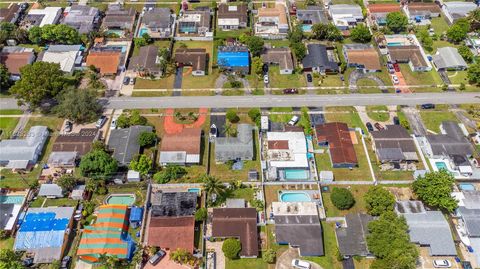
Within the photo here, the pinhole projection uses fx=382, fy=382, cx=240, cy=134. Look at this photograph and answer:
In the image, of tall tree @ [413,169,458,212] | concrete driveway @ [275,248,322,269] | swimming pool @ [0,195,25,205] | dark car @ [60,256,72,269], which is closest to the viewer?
dark car @ [60,256,72,269]

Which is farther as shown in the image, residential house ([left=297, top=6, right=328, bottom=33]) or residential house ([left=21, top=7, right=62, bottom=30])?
residential house ([left=297, top=6, right=328, bottom=33])

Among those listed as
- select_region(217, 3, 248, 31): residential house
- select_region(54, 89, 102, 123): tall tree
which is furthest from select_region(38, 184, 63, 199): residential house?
select_region(217, 3, 248, 31): residential house

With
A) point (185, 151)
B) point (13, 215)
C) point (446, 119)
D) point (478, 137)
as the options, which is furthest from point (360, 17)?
point (13, 215)

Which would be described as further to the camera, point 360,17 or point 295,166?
point 360,17

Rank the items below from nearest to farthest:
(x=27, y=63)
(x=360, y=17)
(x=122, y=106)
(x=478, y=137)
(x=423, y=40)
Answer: (x=478, y=137) → (x=122, y=106) → (x=27, y=63) → (x=423, y=40) → (x=360, y=17)

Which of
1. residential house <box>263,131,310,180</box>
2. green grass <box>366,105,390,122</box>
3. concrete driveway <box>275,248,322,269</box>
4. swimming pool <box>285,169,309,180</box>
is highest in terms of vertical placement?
green grass <box>366,105,390,122</box>

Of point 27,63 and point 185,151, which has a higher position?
point 27,63

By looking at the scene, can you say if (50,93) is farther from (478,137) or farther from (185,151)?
(478,137)

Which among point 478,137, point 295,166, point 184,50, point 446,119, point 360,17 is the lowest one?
point 295,166

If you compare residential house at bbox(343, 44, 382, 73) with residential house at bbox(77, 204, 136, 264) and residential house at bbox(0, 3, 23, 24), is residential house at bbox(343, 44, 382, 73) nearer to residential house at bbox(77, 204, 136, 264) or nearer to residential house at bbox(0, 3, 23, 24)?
residential house at bbox(77, 204, 136, 264)
